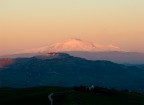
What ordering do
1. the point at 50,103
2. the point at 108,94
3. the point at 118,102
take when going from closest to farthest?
1. the point at 50,103
2. the point at 118,102
3. the point at 108,94

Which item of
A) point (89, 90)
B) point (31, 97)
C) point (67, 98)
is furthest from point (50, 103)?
point (89, 90)

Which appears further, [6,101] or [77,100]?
[6,101]

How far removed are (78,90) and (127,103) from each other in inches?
985

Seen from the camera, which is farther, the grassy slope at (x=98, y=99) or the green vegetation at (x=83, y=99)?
the green vegetation at (x=83, y=99)

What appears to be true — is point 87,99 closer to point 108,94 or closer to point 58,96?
point 58,96

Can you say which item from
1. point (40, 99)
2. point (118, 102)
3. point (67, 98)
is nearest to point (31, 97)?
point (40, 99)

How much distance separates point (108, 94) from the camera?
162 metres

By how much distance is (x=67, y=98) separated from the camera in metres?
141

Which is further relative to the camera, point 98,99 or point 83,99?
point 98,99

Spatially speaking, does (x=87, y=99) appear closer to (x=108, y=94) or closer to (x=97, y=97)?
(x=97, y=97)

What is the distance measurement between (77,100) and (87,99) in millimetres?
5732

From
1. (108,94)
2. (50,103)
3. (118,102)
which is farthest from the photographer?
(108,94)

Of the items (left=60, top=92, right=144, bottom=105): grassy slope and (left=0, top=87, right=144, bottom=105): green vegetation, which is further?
(left=0, top=87, right=144, bottom=105): green vegetation

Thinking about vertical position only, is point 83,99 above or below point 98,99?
above
